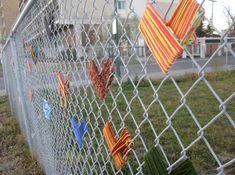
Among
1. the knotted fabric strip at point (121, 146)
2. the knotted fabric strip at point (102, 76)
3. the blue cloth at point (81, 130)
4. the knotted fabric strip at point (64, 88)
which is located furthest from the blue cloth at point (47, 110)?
the knotted fabric strip at point (121, 146)

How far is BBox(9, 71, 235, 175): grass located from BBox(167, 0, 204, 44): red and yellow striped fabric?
0.16 metres

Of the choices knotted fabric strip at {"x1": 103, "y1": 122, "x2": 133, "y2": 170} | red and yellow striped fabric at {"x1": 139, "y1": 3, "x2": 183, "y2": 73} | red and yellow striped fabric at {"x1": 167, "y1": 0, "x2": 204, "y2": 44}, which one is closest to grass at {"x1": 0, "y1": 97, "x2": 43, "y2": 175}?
knotted fabric strip at {"x1": 103, "y1": 122, "x2": 133, "y2": 170}

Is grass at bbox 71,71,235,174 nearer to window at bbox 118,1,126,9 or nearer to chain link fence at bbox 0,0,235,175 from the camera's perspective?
chain link fence at bbox 0,0,235,175

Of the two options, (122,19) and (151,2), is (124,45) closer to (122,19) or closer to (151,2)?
(122,19)

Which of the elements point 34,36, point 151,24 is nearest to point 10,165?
point 34,36

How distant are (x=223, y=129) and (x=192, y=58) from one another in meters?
3.85

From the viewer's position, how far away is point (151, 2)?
3.35 feet

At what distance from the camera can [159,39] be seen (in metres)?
0.97

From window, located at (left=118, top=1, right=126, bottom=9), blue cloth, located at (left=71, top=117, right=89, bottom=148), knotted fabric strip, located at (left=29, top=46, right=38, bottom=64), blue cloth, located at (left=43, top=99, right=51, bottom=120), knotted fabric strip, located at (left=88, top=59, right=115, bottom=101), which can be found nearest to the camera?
window, located at (left=118, top=1, right=126, bottom=9)

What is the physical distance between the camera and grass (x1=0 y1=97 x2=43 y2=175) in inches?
153

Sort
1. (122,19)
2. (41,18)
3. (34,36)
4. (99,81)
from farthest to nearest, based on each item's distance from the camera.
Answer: (34,36)
(41,18)
(99,81)
(122,19)

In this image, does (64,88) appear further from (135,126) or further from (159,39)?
(159,39)

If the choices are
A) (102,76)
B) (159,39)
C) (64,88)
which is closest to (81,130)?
(64,88)

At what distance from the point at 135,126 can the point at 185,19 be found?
98 centimetres
